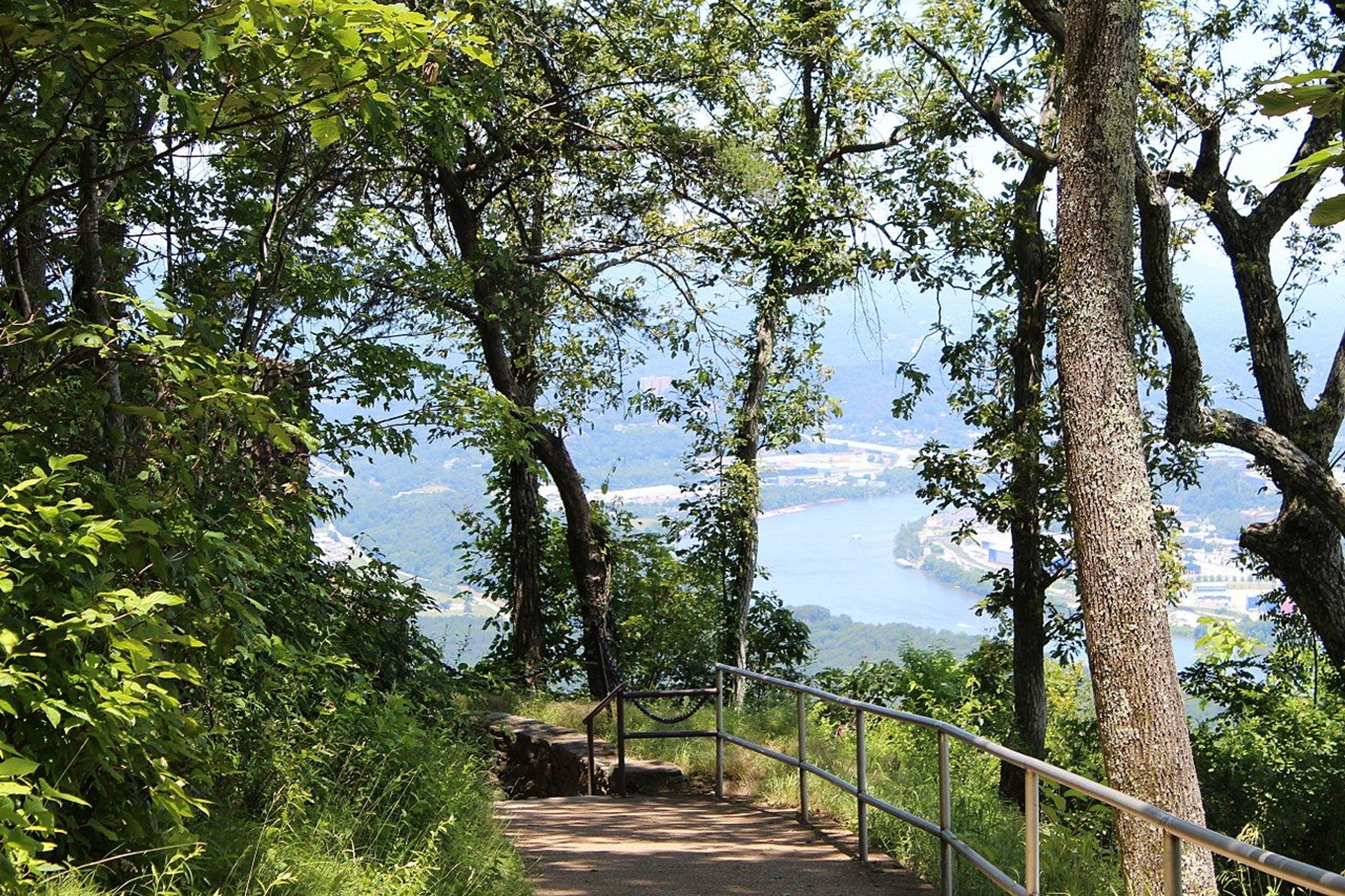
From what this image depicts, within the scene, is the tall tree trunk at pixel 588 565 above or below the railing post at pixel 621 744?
above

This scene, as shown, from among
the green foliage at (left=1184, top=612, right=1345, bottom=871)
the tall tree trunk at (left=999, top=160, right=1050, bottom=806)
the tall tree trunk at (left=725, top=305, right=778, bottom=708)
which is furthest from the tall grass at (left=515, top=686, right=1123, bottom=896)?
the green foliage at (left=1184, top=612, right=1345, bottom=871)

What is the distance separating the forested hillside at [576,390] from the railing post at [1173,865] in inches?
70.2

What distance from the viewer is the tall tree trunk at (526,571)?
17.5 m

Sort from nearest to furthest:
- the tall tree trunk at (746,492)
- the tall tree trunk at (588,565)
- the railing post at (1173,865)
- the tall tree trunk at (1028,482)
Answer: the railing post at (1173,865) → the tall tree trunk at (1028,482) → the tall tree trunk at (588,565) → the tall tree trunk at (746,492)

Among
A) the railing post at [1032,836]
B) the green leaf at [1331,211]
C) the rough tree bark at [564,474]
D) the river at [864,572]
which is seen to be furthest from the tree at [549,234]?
the river at [864,572]

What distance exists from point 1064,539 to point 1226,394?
3288mm

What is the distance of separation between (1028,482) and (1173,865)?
9775 mm

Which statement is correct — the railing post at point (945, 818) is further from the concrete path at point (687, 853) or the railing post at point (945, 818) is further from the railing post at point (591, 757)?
the railing post at point (591, 757)

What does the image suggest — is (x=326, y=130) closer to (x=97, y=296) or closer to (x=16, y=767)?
(x=97, y=296)

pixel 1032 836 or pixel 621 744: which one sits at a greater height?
pixel 1032 836

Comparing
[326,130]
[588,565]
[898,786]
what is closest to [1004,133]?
[898,786]

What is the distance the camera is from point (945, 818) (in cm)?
625

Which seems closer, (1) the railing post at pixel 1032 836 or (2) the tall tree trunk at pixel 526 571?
(1) the railing post at pixel 1032 836

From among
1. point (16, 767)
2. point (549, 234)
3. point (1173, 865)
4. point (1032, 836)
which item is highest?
point (549, 234)
